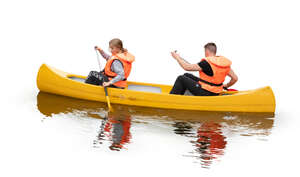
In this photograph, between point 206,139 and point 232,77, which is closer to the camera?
point 206,139

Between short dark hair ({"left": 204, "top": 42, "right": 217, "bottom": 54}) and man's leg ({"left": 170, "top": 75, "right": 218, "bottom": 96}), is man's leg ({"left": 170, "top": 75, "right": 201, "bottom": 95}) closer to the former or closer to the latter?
man's leg ({"left": 170, "top": 75, "right": 218, "bottom": 96})

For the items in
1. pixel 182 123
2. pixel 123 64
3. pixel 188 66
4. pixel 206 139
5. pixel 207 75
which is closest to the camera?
pixel 206 139

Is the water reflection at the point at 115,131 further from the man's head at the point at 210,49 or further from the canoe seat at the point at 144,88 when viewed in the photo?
the man's head at the point at 210,49

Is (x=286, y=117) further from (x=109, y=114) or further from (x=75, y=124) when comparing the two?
(x=75, y=124)

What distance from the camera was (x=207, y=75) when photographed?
792 centimetres

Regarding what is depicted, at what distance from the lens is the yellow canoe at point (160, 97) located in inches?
314

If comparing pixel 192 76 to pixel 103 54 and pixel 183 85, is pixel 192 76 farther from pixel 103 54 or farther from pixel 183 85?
pixel 103 54

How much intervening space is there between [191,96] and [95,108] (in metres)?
1.40

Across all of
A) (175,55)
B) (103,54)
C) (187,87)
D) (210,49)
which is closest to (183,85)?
(187,87)

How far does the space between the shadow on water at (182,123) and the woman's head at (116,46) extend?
817mm

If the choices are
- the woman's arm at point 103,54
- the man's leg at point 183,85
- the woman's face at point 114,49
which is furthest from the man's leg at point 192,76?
the woman's arm at point 103,54

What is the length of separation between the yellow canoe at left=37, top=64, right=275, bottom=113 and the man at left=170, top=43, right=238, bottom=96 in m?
0.13

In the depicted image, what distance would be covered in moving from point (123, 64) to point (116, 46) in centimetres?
29

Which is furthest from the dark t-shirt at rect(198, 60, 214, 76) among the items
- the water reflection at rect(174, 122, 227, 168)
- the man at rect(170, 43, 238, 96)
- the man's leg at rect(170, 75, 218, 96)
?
the water reflection at rect(174, 122, 227, 168)
